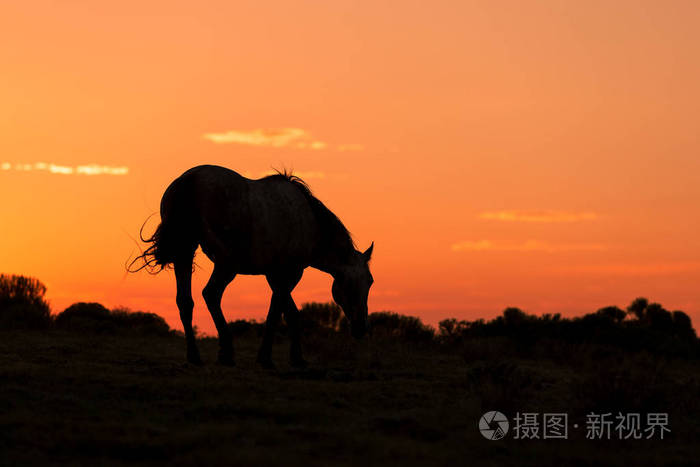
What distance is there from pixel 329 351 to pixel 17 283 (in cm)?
1255

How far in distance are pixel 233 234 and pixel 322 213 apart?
1.96 m

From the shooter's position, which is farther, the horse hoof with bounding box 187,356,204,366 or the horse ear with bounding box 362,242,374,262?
the horse ear with bounding box 362,242,374,262

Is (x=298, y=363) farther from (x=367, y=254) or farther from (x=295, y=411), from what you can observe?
(x=295, y=411)

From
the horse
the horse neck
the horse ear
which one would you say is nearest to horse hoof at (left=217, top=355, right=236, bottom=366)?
the horse

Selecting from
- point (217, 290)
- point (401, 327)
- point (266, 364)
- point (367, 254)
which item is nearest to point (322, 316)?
point (401, 327)

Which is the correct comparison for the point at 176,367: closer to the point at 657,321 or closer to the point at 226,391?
the point at 226,391

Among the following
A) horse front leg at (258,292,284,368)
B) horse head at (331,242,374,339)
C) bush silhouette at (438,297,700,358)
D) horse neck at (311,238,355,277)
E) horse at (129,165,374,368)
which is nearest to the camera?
horse at (129,165,374,368)

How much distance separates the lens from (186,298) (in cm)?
1341

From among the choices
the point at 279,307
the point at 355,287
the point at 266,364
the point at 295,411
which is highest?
the point at 355,287

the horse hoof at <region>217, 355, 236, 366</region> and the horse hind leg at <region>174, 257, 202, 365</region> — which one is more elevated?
the horse hind leg at <region>174, 257, 202, 365</region>

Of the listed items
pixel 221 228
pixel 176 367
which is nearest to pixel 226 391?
pixel 176 367

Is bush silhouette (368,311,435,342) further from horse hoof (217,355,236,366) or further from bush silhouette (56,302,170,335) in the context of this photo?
horse hoof (217,355,236,366)

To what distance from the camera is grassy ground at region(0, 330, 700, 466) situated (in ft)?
26.0

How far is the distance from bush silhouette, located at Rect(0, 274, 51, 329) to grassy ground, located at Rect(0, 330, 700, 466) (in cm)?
692
